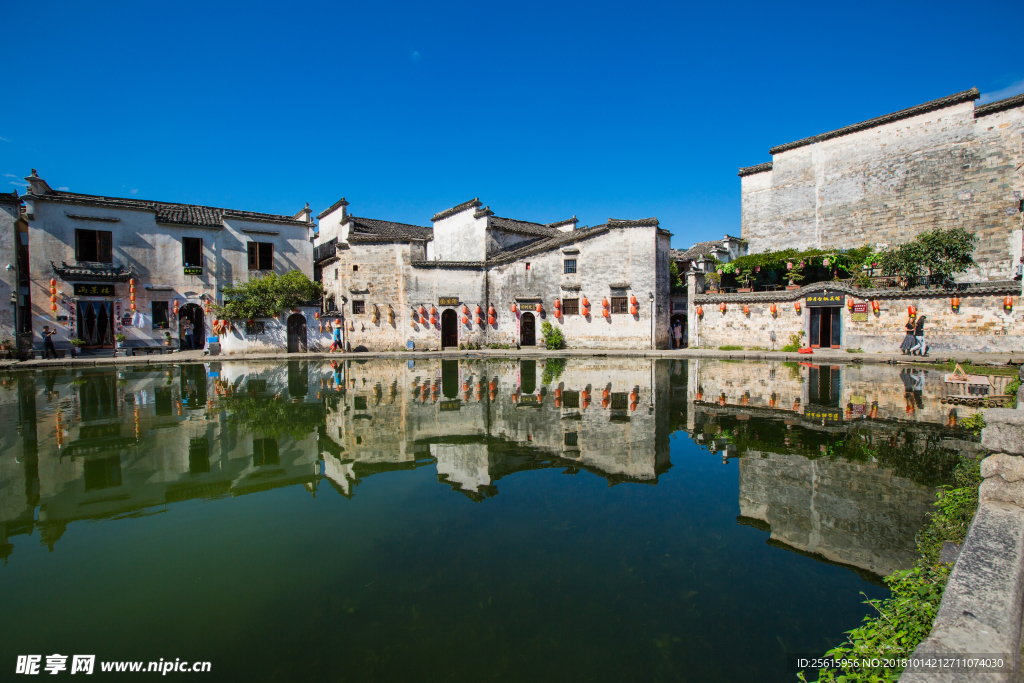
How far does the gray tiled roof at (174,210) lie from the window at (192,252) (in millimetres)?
814

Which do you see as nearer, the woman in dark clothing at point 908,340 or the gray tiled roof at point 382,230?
the woman in dark clothing at point 908,340

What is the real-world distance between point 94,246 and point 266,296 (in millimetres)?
6996

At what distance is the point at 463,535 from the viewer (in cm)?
396

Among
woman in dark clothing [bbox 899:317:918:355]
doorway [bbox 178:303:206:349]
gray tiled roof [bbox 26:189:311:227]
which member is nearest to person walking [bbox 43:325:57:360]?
doorway [bbox 178:303:206:349]

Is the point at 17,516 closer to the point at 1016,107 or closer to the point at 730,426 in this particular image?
the point at 730,426

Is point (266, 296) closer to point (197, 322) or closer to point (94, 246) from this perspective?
point (197, 322)

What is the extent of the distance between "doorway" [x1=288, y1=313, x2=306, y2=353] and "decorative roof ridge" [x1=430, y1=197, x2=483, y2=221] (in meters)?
9.20

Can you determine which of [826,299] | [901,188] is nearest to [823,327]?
[826,299]

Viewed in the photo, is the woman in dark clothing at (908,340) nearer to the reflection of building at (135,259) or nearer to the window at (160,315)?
the reflection of building at (135,259)

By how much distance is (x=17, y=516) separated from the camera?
4.29 meters

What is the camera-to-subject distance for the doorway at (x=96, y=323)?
2006 centimetres

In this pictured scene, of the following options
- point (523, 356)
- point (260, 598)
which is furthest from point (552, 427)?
point (523, 356)

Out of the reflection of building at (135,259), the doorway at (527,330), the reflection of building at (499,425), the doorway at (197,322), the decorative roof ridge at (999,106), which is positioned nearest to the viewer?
the reflection of building at (499,425)

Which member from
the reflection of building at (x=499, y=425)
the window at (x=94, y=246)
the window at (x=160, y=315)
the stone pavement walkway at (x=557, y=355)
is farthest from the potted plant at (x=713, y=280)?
the window at (x=94, y=246)
